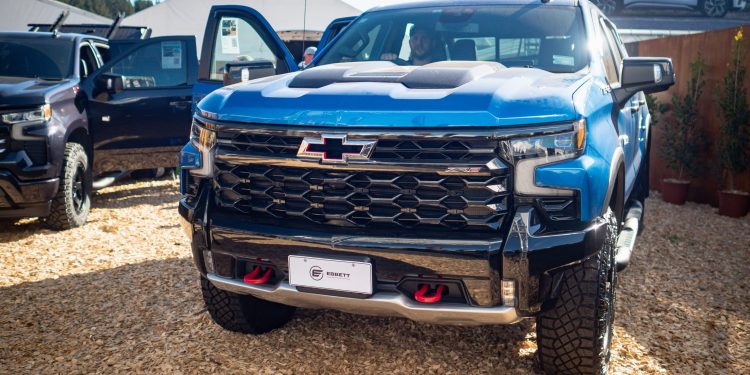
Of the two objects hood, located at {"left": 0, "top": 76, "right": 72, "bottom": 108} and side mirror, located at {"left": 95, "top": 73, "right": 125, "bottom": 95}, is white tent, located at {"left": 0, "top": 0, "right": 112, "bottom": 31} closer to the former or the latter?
side mirror, located at {"left": 95, "top": 73, "right": 125, "bottom": 95}

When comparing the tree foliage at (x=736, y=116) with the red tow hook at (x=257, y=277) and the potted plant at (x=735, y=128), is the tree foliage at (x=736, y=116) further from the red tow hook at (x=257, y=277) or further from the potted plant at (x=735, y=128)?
the red tow hook at (x=257, y=277)

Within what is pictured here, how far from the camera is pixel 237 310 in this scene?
3.38 m

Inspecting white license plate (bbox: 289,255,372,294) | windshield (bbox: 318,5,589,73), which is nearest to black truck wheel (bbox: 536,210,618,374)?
white license plate (bbox: 289,255,372,294)

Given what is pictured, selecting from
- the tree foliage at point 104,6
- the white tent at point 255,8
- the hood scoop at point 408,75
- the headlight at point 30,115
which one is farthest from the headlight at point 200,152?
the tree foliage at point 104,6

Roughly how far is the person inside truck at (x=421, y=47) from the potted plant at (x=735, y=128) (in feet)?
15.6

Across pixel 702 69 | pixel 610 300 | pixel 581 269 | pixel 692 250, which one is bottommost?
pixel 692 250

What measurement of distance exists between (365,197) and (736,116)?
19.8 ft

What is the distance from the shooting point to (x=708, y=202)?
8102mm

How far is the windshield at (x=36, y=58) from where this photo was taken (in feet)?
21.8

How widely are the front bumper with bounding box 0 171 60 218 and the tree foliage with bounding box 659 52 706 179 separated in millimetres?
6798

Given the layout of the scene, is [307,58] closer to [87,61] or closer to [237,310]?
[87,61]

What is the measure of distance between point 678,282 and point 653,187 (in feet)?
15.5

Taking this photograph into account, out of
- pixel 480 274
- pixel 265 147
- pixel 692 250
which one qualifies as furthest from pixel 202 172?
pixel 692 250

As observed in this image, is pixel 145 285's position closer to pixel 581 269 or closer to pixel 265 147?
pixel 265 147
